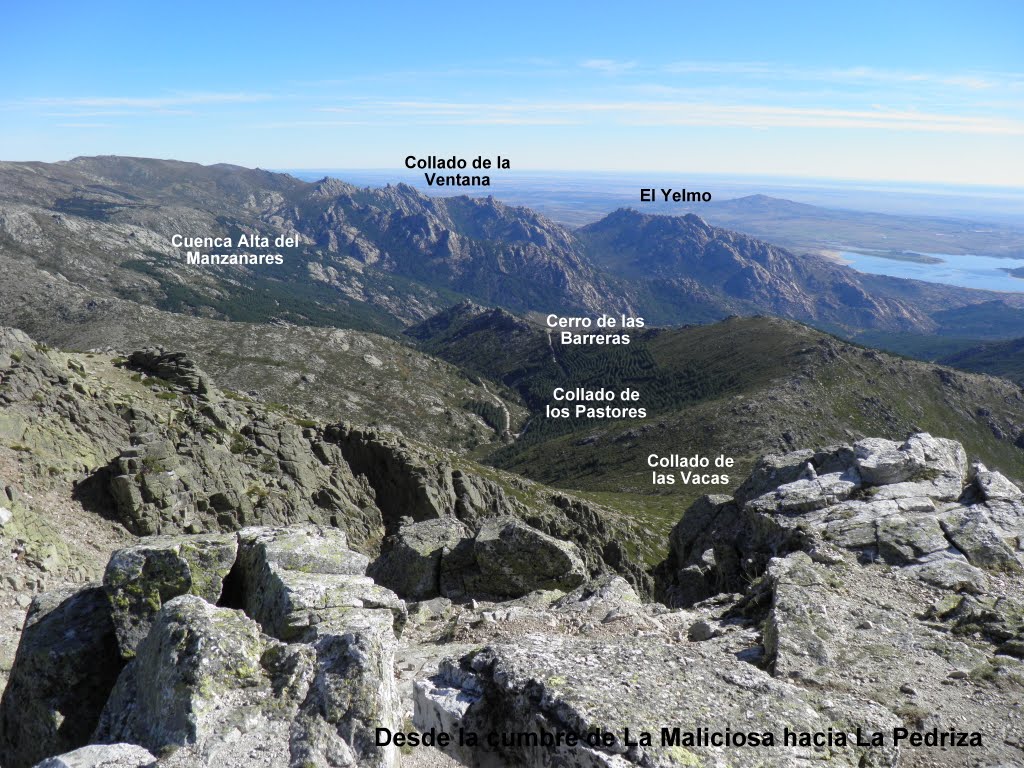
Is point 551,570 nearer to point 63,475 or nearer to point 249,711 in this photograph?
point 249,711

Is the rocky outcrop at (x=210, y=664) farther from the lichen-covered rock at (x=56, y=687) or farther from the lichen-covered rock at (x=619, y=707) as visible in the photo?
the lichen-covered rock at (x=619, y=707)

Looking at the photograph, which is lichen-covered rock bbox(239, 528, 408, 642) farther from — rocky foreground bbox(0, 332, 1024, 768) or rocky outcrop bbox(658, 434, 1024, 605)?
rocky outcrop bbox(658, 434, 1024, 605)

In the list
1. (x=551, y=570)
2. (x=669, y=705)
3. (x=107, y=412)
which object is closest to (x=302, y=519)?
(x=107, y=412)

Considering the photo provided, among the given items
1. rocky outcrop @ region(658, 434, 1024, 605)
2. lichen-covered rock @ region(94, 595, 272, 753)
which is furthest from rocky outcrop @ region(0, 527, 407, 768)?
rocky outcrop @ region(658, 434, 1024, 605)

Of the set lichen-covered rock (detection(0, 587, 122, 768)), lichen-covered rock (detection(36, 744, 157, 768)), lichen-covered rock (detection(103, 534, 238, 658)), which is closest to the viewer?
lichen-covered rock (detection(36, 744, 157, 768))

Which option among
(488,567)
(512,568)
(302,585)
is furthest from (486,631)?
(302,585)
